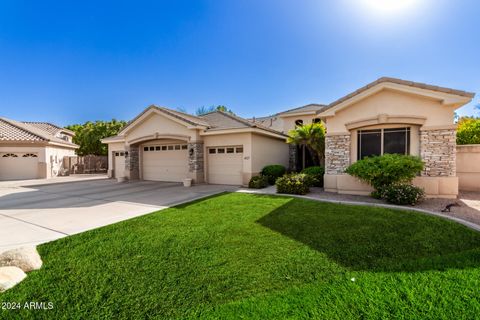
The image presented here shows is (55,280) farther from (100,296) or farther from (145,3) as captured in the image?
(145,3)

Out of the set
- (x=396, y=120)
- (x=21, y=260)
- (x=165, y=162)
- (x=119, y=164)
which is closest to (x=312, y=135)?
(x=396, y=120)

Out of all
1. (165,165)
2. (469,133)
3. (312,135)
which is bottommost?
(165,165)

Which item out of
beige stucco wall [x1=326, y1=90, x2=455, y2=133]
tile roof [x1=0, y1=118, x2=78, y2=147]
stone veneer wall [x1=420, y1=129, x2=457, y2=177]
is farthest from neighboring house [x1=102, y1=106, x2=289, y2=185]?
tile roof [x1=0, y1=118, x2=78, y2=147]

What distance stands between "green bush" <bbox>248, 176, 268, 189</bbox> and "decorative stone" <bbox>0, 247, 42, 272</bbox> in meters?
9.63

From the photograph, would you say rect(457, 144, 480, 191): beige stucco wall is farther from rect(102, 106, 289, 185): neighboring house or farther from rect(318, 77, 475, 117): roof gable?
rect(102, 106, 289, 185): neighboring house

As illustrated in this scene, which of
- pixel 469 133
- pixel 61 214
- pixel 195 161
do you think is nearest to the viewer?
pixel 61 214

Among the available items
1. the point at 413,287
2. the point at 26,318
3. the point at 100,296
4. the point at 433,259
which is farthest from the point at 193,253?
the point at 433,259

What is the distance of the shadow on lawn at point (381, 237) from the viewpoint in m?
3.82

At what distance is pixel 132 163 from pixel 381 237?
1726cm

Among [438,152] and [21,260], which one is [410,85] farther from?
[21,260]

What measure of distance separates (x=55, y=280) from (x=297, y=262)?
13.5 feet

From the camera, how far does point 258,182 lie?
12242mm

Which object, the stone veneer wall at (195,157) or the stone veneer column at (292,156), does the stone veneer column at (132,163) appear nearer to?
the stone veneer wall at (195,157)

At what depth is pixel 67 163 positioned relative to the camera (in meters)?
23.1
